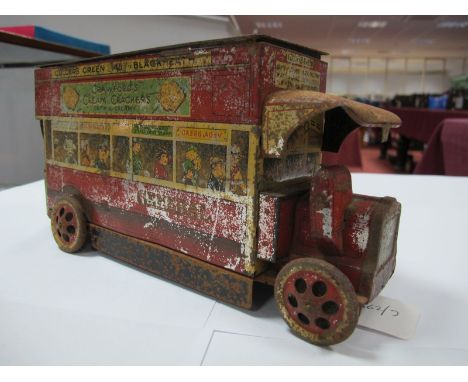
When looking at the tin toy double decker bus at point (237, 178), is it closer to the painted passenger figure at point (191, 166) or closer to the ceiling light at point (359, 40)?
the painted passenger figure at point (191, 166)

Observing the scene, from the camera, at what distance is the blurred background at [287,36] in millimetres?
2822

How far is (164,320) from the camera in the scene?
1.11 meters

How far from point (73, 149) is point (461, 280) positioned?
1.58 m

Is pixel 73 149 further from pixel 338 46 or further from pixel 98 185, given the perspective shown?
pixel 338 46

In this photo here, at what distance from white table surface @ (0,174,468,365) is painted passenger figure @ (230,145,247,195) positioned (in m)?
0.37

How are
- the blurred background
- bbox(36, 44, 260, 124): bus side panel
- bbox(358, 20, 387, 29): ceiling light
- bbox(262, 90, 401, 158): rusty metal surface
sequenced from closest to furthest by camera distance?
1. bbox(262, 90, 401, 158): rusty metal surface
2. bbox(36, 44, 260, 124): bus side panel
3. the blurred background
4. bbox(358, 20, 387, 29): ceiling light

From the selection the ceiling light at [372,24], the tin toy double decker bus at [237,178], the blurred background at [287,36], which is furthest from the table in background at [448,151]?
the ceiling light at [372,24]

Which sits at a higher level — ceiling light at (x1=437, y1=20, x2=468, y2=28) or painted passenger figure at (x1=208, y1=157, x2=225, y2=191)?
ceiling light at (x1=437, y1=20, x2=468, y2=28)

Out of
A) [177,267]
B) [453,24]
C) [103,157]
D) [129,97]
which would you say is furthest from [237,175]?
[453,24]

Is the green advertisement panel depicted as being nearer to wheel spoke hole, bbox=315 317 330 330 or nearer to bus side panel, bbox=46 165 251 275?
bus side panel, bbox=46 165 251 275

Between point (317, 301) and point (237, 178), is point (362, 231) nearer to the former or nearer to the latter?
point (317, 301)

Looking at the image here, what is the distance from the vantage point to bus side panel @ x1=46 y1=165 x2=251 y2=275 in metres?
1.13

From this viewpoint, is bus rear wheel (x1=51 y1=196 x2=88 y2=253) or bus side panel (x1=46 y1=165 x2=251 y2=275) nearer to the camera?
bus side panel (x1=46 y1=165 x2=251 y2=275)

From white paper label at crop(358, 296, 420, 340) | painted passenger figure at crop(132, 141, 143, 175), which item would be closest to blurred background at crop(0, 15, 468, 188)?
white paper label at crop(358, 296, 420, 340)
